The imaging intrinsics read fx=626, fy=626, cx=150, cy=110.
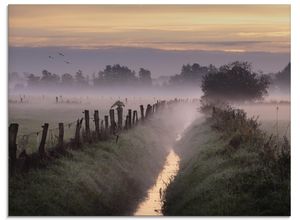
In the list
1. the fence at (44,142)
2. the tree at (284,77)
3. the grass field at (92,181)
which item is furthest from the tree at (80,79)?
the tree at (284,77)

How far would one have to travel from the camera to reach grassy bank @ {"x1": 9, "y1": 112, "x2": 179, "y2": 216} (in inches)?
527

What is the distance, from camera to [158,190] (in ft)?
60.8

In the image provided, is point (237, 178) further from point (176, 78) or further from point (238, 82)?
point (238, 82)

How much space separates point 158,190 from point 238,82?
4.03 meters

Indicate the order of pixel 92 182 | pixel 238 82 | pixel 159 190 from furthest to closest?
pixel 238 82 → pixel 159 190 → pixel 92 182

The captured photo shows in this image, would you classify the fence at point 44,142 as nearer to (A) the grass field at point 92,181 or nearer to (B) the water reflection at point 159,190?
(A) the grass field at point 92,181

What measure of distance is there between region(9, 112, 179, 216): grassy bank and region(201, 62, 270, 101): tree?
10.4 feet

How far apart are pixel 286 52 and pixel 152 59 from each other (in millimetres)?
3230

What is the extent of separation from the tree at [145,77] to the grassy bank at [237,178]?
287cm

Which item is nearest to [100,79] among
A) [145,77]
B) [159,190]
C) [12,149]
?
[145,77]

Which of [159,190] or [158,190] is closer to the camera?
[159,190]

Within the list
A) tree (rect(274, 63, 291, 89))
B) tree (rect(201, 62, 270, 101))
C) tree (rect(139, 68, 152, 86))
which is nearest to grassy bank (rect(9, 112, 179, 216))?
tree (rect(139, 68, 152, 86))

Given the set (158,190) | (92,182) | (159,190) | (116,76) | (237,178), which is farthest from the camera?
(158,190)
